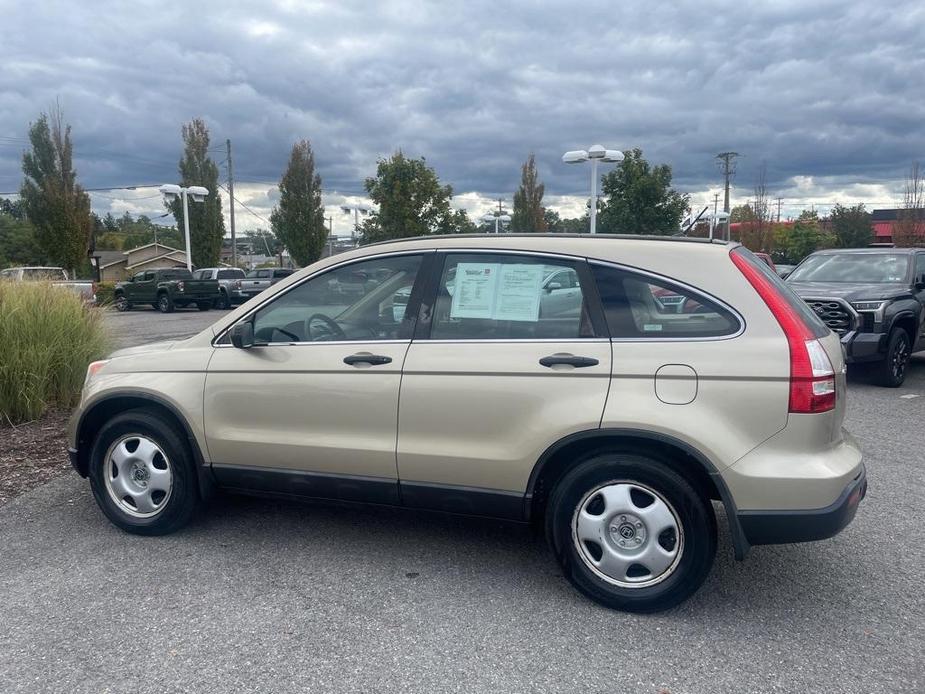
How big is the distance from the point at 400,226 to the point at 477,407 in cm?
2743

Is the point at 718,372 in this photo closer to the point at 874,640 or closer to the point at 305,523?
the point at 874,640

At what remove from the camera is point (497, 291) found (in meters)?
3.69

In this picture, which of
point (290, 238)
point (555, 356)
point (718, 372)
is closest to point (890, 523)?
point (718, 372)

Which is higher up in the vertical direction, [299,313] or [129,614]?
[299,313]

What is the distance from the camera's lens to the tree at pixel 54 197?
1103 inches

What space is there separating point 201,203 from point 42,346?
31746mm

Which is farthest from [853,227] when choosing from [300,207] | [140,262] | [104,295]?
[140,262]

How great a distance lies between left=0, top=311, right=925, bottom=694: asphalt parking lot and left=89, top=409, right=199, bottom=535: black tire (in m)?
0.11

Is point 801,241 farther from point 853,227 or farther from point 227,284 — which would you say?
point 227,284

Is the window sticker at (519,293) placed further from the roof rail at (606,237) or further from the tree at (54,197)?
the tree at (54,197)

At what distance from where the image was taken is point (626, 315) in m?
3.43

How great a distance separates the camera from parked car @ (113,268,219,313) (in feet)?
87.6

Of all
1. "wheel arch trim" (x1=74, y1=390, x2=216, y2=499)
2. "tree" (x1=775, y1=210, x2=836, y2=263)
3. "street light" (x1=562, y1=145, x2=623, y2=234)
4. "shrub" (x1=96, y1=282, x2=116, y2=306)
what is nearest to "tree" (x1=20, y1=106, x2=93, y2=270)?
"shrub" (x1=96, y1=282, x2=116, y2=306)

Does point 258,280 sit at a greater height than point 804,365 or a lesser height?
greater
